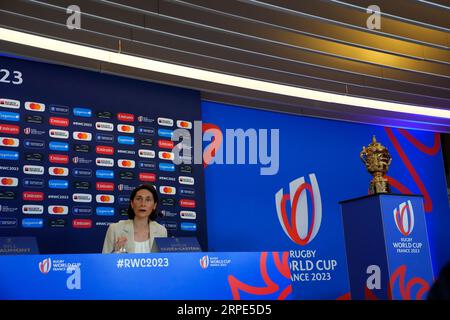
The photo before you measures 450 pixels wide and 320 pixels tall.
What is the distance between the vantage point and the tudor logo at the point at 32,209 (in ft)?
17.7

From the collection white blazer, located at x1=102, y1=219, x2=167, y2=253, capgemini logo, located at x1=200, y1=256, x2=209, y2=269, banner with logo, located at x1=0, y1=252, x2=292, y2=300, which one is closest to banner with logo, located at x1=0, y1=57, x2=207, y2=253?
white blazer, located at x1=102, y1=219, x2=167, y2=253

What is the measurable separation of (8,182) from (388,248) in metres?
3.50

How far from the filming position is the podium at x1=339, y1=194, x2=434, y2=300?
4.71 meters

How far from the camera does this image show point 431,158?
809 cm

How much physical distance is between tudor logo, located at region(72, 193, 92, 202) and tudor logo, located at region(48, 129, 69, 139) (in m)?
0.59

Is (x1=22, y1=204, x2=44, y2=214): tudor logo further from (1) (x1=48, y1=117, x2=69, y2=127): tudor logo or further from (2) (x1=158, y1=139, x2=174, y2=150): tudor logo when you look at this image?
(2) (x1=158, y1=139, x2=174, y2=150): tudor logo

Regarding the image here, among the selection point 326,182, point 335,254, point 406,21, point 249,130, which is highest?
point 406,21

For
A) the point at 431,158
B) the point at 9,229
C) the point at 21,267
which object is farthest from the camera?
the point at 431,158

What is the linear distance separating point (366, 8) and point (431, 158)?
152 inches

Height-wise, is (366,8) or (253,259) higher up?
(366,8)

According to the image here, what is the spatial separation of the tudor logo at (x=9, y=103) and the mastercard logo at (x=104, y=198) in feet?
3.85

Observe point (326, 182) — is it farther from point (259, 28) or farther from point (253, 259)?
point (253, 259)

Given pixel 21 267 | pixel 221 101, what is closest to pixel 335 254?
pixel 221 101

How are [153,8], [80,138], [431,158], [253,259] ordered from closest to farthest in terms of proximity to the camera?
1. [253,259]
2. [153,8]
3. [80,138]
4. [431,158]
